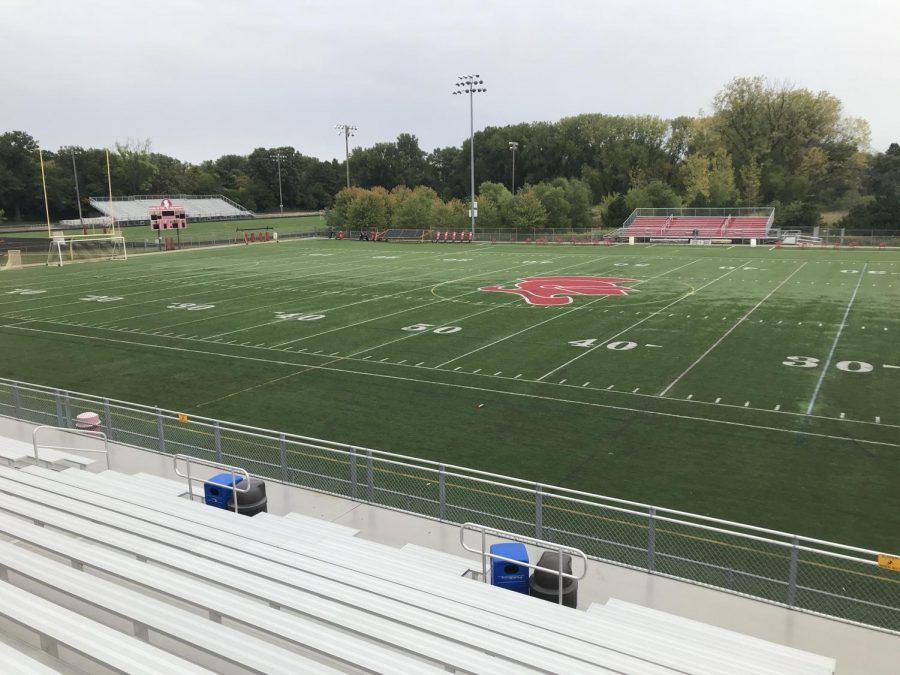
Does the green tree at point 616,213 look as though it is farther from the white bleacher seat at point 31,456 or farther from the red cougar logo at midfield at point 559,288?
the white bleacher seat at point 31,456

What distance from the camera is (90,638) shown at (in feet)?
15.4

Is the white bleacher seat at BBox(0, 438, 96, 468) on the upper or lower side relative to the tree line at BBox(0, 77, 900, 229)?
lower

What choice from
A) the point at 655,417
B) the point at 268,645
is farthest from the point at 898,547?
the point at 268,645

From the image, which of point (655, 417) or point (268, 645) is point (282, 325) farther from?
point (268, 645)

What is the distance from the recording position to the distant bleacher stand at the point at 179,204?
10900 centimetres

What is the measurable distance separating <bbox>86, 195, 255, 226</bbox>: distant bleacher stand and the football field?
7899 cm

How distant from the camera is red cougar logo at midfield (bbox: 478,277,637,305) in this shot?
30234 mm

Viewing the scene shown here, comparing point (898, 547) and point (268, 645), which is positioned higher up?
point (268, 645)

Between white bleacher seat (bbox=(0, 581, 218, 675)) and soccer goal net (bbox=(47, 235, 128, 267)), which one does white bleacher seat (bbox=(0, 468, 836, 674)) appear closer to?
white bleacher seat (bbox=(0, 581, 218, 675))

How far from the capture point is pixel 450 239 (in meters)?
68.4

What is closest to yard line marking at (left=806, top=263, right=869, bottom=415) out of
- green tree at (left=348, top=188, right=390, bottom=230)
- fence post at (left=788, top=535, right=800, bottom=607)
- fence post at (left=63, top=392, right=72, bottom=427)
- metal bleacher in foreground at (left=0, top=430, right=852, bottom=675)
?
fence post at (left=788, top=535, right=800, bottom=607)

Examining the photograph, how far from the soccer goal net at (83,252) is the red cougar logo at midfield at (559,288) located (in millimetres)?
33545

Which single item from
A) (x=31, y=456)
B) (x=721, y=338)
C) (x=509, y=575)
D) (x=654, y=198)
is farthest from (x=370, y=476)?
(x=654, y=198)

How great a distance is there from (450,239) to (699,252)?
24.6 m
